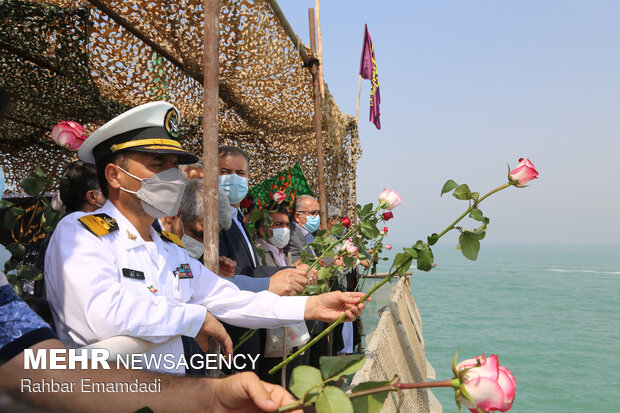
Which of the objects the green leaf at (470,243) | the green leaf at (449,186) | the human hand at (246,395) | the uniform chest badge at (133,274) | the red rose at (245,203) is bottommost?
the human hand at (246,395)

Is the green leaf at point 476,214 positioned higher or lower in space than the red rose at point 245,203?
lower

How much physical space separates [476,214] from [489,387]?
0.84m

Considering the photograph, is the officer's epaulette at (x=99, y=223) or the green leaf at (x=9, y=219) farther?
the green leaf at (x=9, y=219)

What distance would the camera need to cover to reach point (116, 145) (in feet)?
5.01

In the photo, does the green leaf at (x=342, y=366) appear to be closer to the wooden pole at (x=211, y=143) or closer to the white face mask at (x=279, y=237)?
the wooden pole at (x=211, y=143)

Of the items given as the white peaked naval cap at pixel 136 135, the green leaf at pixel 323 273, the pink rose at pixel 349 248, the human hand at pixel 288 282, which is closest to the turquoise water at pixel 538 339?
the pink rose at pixel 349 248

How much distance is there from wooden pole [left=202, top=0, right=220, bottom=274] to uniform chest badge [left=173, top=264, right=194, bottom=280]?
9.8 inches

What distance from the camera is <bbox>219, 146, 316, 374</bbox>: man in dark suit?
202 cm

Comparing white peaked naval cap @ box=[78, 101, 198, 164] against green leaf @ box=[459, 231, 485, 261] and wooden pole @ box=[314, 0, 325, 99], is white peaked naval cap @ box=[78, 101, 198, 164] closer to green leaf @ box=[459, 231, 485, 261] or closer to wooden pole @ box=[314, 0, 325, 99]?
green leaf @ box=[459, 231, 485, 261]

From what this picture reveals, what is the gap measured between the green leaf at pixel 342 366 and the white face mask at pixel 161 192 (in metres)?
1.03

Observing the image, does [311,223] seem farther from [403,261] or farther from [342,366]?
[342,366]

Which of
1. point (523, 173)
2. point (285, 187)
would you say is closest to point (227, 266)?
point (523, 173)

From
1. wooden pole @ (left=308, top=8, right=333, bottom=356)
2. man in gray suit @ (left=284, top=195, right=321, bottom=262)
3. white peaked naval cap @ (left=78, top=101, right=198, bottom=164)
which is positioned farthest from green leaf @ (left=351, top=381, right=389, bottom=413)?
man in gray suit @ (left=284, top=195, right=321, bottom=262)

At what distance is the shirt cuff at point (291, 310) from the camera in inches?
65.4
